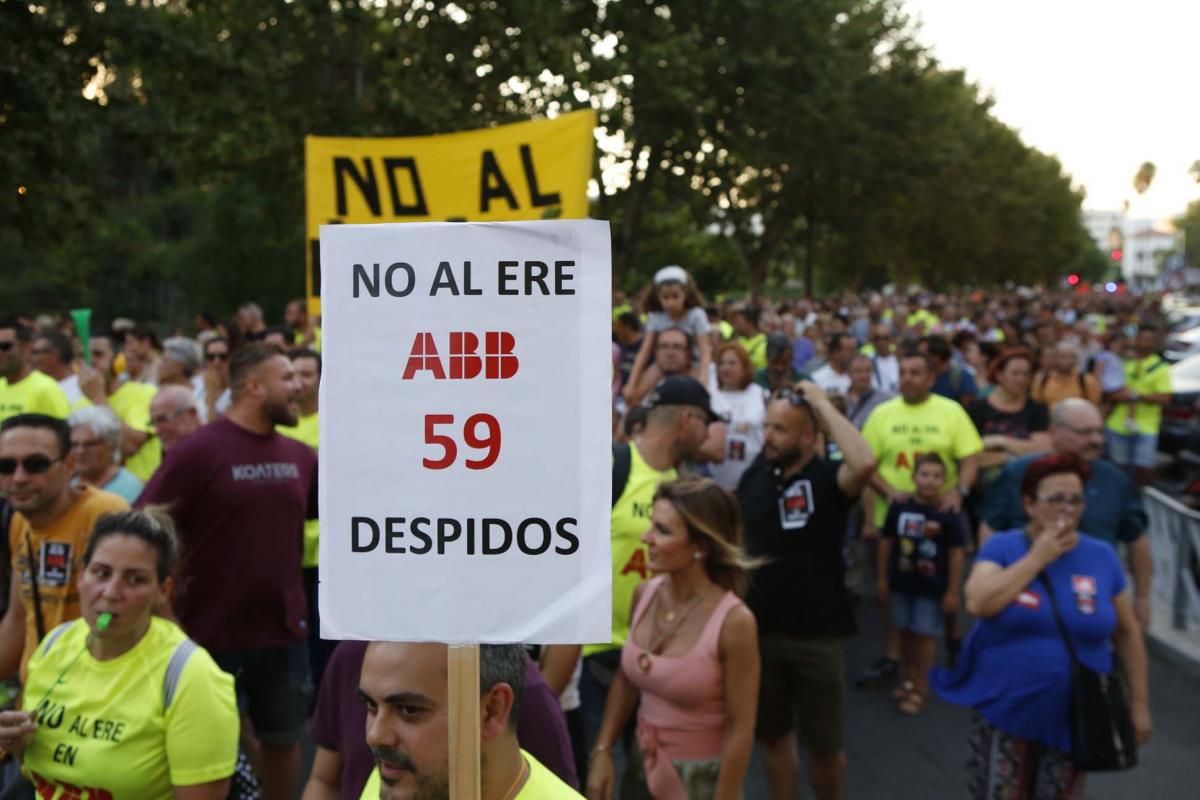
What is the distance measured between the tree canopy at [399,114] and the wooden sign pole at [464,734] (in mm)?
11272

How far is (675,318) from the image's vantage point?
27.4 feet

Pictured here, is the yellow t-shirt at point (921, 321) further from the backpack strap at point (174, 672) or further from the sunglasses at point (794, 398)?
the backpack strap at point (174, 672)

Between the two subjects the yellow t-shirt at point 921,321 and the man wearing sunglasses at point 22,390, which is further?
the yellow t-shirt at point 921,321

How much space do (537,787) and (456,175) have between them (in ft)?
19.8

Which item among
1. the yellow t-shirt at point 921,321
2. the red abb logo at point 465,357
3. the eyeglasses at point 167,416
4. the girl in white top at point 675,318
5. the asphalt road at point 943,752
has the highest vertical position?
the yellow t-shirt at point 921,321

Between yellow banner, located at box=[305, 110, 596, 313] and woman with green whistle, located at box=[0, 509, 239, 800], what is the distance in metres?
4.75

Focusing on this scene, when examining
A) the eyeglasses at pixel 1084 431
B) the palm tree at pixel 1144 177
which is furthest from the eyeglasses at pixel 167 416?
the palm tree at pixel 1144 177

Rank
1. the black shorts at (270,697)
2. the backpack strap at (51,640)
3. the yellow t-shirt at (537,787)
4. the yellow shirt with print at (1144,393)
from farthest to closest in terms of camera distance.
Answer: the yellow shirt with print at (1144,393) → the black shorts at (270,697) → the backpack strap at (51,640) → the yellow t-shirt at (537,787)

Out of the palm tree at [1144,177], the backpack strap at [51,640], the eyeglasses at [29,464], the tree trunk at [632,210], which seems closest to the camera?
the backpack strap at [51,640]

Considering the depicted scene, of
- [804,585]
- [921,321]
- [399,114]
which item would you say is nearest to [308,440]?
[804,585]

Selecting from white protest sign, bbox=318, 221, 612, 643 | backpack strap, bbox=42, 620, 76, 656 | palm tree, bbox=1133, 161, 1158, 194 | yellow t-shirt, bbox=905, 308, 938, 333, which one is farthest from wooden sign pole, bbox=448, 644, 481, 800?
palm tree, bbox=1133, 161, 1158, 194

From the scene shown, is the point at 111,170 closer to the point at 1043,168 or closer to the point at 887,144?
the point at 887,144

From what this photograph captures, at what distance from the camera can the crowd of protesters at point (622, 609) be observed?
3.24 metres

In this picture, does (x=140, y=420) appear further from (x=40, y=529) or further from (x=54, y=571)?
(x=54, y=571)
